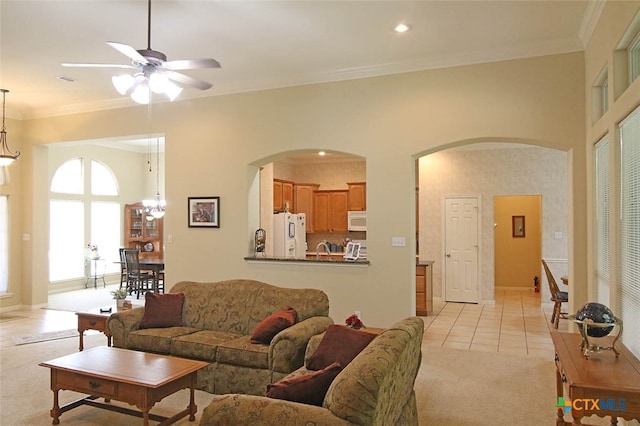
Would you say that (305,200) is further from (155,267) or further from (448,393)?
(448,393)

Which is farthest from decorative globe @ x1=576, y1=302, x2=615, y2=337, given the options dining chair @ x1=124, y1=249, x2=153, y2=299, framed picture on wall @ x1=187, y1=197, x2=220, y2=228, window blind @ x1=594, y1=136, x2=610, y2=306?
dining chair @ x1=124, y1=249, x2=153, y2=299

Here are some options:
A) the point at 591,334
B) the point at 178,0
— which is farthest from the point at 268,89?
the point at 591,334

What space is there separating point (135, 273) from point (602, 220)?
27.8 ft

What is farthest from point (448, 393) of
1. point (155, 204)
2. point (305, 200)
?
point (305, 200)

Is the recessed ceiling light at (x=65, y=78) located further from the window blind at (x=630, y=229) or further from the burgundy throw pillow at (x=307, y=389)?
the window blind at (x=630, y=229)

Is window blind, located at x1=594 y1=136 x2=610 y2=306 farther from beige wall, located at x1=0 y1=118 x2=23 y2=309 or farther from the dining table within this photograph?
beige wall, located at x1=0 y1=118 x2=23 y2=309

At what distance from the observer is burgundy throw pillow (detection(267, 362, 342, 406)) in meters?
2.38

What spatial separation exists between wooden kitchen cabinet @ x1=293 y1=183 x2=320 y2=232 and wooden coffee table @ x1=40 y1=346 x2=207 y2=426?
7110 mm

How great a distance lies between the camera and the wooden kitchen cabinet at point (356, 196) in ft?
34.3

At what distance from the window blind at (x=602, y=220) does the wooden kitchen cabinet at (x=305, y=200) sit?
703 cm

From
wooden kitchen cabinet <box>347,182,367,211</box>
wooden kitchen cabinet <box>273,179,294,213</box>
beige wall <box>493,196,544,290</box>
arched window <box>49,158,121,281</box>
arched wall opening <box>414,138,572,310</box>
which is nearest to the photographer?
arched wall opening <box>414,138,572,310</box>

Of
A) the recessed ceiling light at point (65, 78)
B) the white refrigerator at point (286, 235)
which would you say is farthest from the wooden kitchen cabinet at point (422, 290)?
the recessed ceiling light at point (65, 78)

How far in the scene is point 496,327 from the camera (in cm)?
674

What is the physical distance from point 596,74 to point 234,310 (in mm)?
4122
